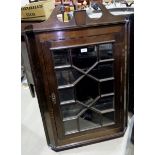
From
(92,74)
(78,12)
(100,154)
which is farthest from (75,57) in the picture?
(100,154)

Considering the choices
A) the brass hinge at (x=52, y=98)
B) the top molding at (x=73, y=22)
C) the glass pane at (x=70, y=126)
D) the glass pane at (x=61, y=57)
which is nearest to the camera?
the top molding at (x=73, y=22)

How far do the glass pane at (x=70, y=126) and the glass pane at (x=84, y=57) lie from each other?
1.56 ft

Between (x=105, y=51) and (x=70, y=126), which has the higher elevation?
(x=105, y=51)

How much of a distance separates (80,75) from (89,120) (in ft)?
1.49

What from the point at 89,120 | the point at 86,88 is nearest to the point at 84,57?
the point at 86,88

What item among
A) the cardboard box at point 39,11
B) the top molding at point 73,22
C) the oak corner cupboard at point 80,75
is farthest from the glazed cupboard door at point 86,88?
the cardboard box at point 39,11

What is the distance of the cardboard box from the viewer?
143 centimetres

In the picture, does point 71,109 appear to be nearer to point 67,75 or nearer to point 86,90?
point 86,90

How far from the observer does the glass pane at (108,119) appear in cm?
170

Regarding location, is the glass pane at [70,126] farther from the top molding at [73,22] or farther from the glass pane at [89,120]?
the top molding at [73,22]

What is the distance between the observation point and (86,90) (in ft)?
5.07
